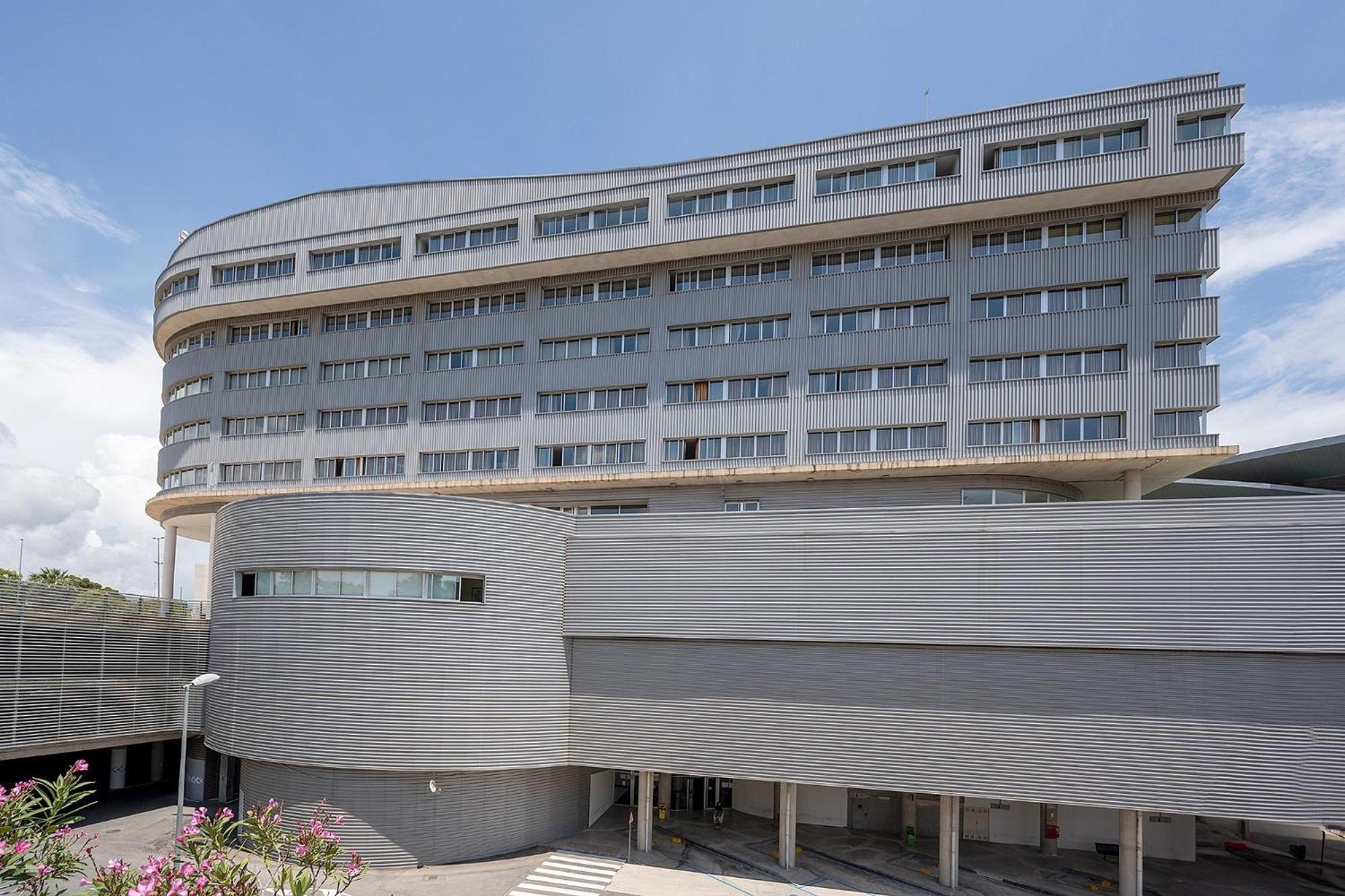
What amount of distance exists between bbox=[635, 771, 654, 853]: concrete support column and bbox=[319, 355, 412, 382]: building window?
84.2ft

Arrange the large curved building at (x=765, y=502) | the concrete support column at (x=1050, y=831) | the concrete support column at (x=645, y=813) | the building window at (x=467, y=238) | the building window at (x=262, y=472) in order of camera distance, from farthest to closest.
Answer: the building window at (x=262, y=472) → the building window at (x=467, y=238) → the concrete support column at (x=1050, y=831) → the concrete support column at (x=645, y=813) → the large curved building at (x=765, y=502)

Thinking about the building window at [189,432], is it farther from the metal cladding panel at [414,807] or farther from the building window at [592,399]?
the metal cladding panel at [414,807]

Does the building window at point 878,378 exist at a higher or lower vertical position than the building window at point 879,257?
lower

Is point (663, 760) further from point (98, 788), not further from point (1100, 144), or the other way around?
point (1100, 144)

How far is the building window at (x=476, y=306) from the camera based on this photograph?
43719mm

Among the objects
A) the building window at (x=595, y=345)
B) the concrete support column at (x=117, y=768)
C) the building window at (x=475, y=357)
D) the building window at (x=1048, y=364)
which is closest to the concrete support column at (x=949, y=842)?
the building window at (x=1048, y=364)

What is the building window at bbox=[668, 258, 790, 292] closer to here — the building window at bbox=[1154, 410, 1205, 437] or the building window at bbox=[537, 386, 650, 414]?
the building window at bbox=[537, 386, 650, 414]

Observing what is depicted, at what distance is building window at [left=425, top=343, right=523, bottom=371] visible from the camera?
43.1 m

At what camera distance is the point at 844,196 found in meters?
37.5

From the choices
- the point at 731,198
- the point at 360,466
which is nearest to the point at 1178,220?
the point at 731,198

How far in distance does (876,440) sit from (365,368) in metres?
27.9

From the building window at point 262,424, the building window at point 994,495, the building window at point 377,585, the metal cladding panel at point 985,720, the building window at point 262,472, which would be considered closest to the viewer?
the metal cladding panel at point 985,720

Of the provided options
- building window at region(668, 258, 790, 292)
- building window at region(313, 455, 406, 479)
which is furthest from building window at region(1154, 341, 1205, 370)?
building window at region(313, 455, 406, 479)

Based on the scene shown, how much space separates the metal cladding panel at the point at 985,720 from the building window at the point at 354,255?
1037 inches
